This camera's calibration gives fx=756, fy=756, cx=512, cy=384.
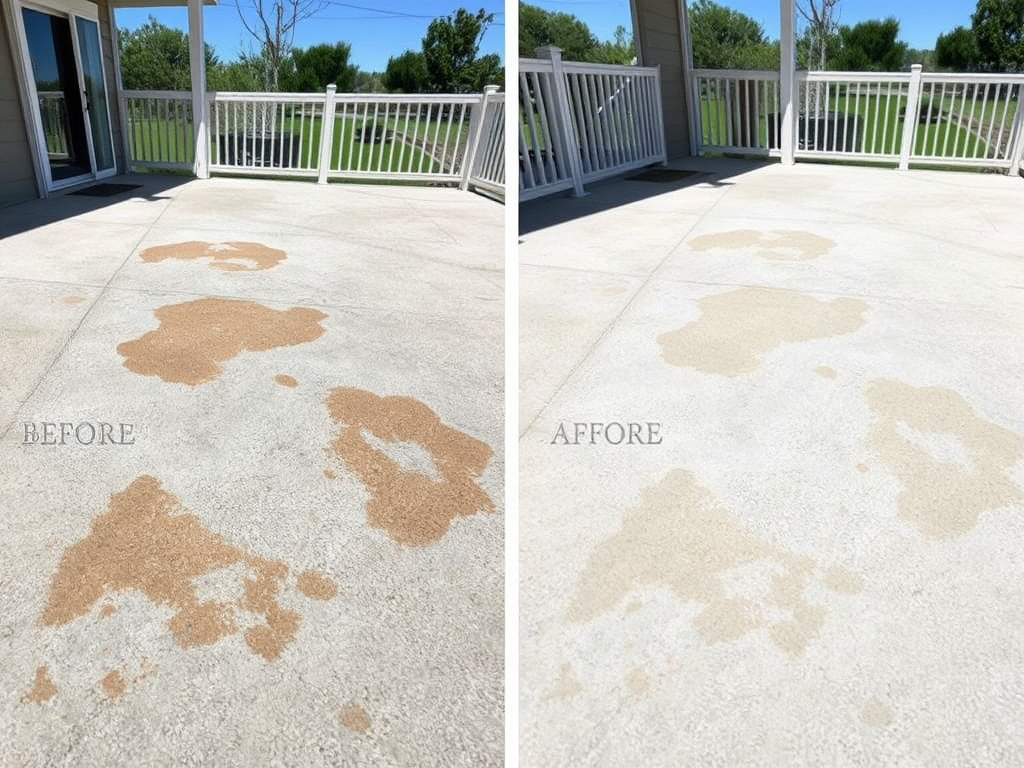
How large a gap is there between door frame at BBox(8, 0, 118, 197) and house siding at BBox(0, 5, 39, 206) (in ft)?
0.22

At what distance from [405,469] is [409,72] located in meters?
15.2

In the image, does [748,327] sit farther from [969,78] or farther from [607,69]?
[969,78]

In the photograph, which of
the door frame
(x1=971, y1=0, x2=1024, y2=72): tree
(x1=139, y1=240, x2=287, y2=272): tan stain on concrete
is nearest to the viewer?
(x1=139, y1=240, x2=287, y2=272): tan stain on concrete

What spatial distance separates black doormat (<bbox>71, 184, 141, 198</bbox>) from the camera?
685 cm

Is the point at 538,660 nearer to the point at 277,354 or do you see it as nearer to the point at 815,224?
the point at 277,354

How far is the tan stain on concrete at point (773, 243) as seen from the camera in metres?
4.11

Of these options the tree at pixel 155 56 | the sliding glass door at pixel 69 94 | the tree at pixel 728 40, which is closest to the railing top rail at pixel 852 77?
the tree at pixel 728 40

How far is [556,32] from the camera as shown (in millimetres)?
10469

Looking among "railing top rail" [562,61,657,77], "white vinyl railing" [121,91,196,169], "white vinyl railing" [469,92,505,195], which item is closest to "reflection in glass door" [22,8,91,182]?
"white vinyl railing" [121,91,196,169]

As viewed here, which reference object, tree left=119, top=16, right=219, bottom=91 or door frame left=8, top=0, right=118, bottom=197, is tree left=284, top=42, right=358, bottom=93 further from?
door frame left=8, top=0, right=118, bottom=197

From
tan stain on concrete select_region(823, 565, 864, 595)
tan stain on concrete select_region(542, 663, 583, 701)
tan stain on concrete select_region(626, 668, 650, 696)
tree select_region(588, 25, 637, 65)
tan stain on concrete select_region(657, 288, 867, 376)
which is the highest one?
tree select_region(588, 25, 637, 65)

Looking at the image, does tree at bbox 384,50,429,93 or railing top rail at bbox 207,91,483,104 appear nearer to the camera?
railing top rail at bbox 207,91,483,104

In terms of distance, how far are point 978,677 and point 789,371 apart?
139cm

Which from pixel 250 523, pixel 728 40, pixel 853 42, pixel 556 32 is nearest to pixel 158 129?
pixel 556 32
